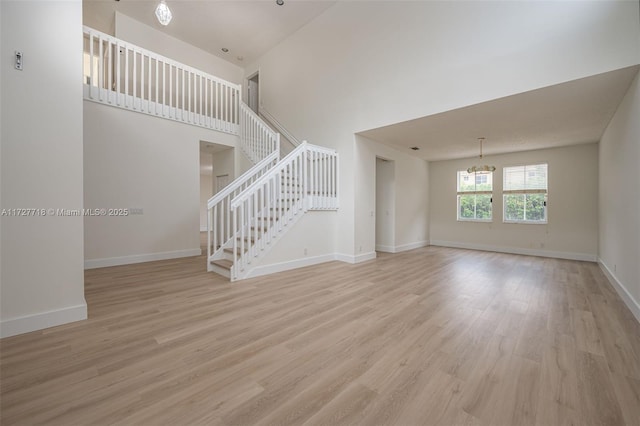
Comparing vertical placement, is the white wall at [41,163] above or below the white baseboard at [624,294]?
above

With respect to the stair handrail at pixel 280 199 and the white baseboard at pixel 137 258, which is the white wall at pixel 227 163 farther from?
the white baseboard at pixel 137 258

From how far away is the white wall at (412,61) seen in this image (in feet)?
9.71

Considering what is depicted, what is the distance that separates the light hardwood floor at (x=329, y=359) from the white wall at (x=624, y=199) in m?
0.39

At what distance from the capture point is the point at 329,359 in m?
1.94

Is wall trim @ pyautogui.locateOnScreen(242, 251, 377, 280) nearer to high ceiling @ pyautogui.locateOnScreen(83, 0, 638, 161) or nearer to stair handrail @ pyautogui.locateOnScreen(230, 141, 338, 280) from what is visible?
stair handrail @ pyautogui.locateOnScreen(230, 141, 338, 280)

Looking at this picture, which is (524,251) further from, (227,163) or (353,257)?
(227,163)

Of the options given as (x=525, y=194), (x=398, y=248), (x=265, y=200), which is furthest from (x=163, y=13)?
(x=525, y=194)

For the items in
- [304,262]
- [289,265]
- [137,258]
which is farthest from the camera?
[137,258]

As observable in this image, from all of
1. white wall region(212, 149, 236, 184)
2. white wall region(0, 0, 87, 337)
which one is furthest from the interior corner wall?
white wall region(0, 0, 87, 337)

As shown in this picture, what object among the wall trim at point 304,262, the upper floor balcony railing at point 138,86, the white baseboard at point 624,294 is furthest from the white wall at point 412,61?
the white baseboard at point 624,294

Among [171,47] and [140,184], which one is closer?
[140,184]

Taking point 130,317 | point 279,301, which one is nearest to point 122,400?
point 130,317

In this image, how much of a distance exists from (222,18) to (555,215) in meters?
9.36

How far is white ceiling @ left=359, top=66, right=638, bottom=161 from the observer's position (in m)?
3.26
